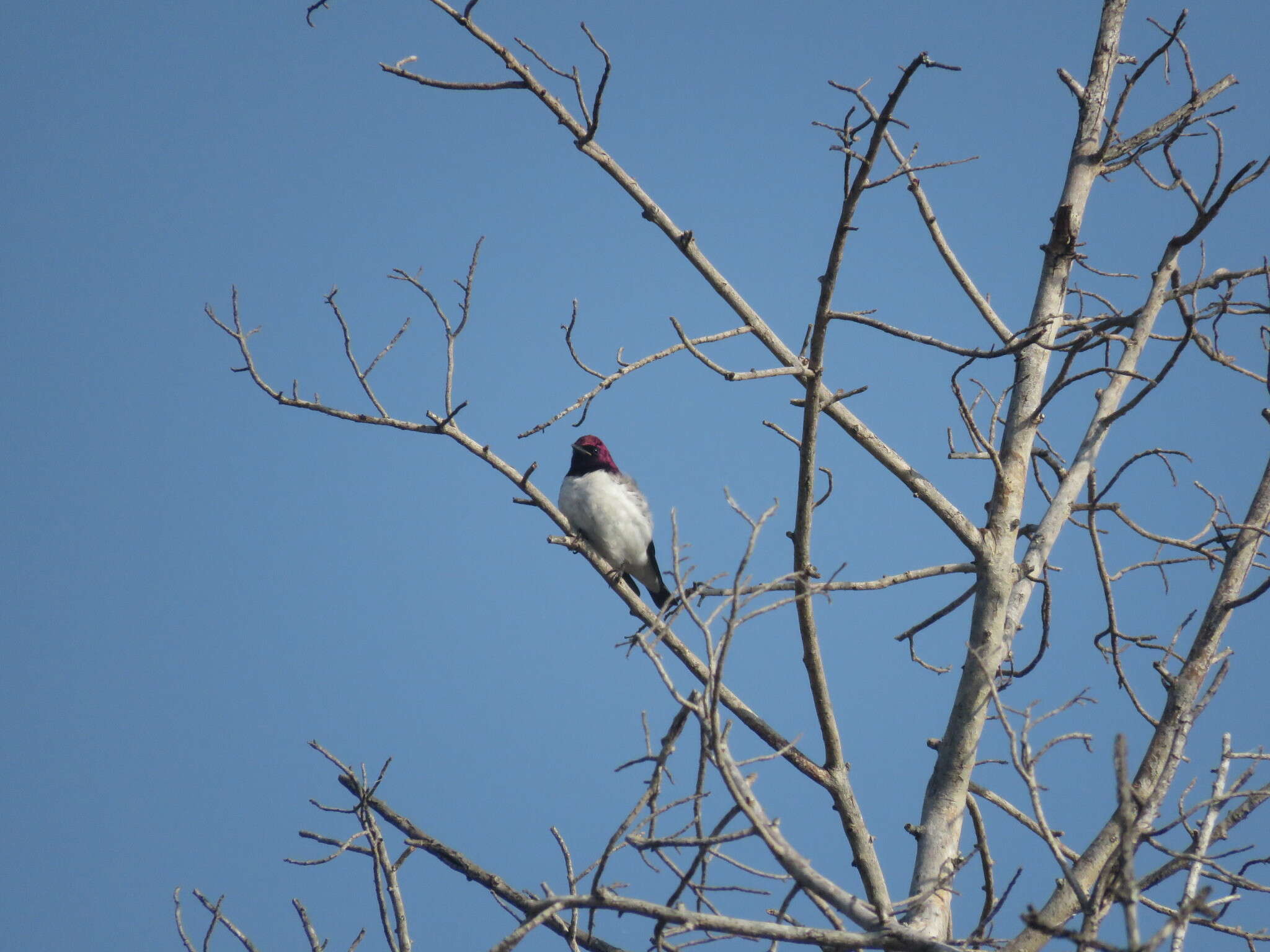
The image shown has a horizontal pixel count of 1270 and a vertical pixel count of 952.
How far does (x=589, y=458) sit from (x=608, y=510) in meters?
0.70

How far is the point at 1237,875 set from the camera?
11.3ft

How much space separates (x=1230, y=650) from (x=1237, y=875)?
3.75ft

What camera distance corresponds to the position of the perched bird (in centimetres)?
793

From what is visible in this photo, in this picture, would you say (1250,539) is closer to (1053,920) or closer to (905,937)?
(1053,920)

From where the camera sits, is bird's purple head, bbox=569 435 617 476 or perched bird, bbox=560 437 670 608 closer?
perched bird, bbox=560 437 670 608

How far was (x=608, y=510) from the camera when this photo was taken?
25.9 feet

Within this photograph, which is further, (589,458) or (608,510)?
(589,458)

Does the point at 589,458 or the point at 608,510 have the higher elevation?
the point at 589,458

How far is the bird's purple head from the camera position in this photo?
842 centimetres

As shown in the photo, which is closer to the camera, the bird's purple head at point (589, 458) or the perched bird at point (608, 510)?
the perched bird at point (608, 510)

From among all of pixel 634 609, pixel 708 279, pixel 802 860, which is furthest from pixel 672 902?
pixel 708 279

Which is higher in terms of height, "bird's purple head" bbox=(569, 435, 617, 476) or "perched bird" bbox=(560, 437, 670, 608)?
"bird's purple head" bbox=(569, 435, 617, 476)

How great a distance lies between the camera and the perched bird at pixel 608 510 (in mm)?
7926

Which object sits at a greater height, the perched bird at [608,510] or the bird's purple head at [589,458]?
the bird's purple head at [589,458]
